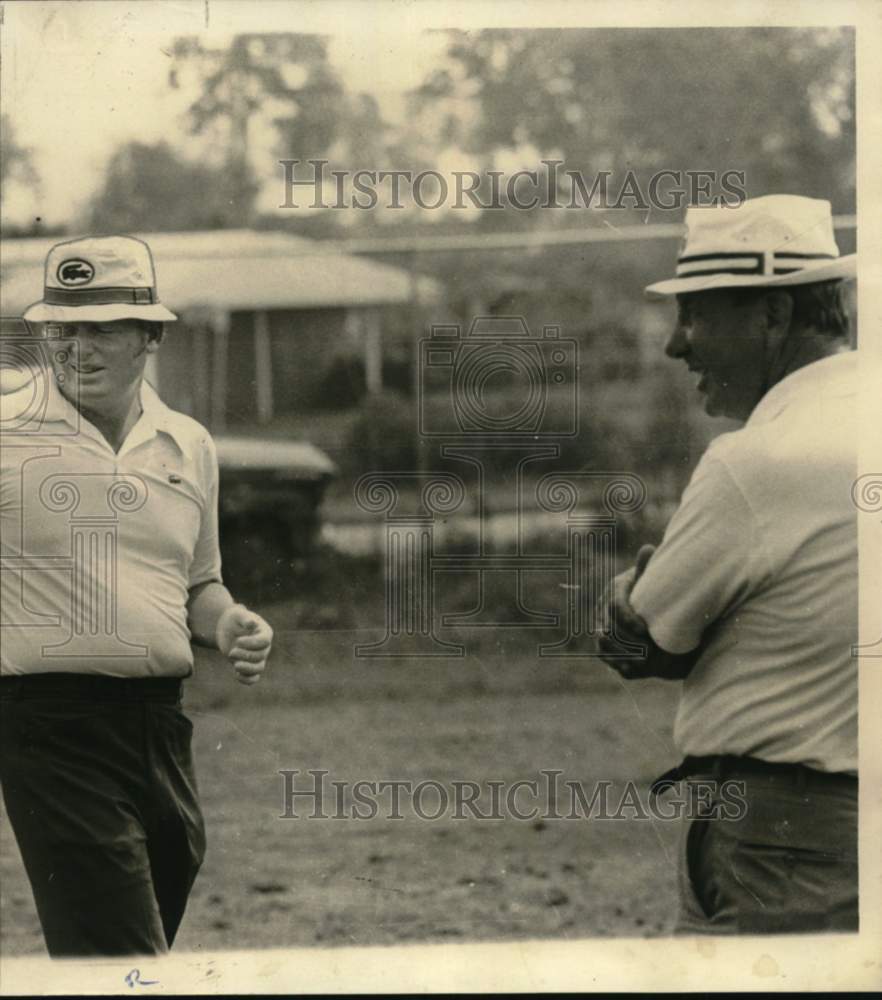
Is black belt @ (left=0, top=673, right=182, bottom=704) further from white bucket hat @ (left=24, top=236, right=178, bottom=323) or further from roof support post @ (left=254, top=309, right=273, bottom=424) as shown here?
white bucket hat @ (left=24, top=236, right=178, bottom=323)

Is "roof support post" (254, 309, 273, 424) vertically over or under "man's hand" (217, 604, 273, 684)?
over

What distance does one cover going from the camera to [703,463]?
3.57m

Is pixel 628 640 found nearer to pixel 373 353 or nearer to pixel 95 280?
pixel 373 353

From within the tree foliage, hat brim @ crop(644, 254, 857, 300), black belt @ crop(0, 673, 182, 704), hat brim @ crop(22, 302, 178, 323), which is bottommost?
black belt @ crop(0, 673, 182, 704)

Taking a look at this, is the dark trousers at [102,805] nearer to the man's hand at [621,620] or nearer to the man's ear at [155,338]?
the man's ear at [155,338]

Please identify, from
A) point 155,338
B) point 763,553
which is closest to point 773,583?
point 763,553

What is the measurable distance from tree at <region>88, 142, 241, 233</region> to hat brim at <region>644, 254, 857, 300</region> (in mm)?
946

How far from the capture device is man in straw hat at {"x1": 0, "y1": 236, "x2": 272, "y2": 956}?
355 cm

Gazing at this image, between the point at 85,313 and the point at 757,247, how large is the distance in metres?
1.47

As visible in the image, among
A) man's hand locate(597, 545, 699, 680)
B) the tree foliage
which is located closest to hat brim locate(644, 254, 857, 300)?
the tree foliage

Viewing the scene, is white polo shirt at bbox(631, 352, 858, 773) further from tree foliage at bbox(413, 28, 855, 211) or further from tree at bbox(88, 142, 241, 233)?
tree at bbox(88, 142, 241, 233)

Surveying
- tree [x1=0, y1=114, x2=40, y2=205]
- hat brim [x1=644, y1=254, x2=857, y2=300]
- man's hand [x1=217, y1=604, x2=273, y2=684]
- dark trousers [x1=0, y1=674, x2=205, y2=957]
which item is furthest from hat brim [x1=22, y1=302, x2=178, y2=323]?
hat brim [x1=644, y1=254, x2=857, y2=300]

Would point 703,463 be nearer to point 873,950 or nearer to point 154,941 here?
point 873,950

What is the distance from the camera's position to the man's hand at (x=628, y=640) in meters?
3.58
